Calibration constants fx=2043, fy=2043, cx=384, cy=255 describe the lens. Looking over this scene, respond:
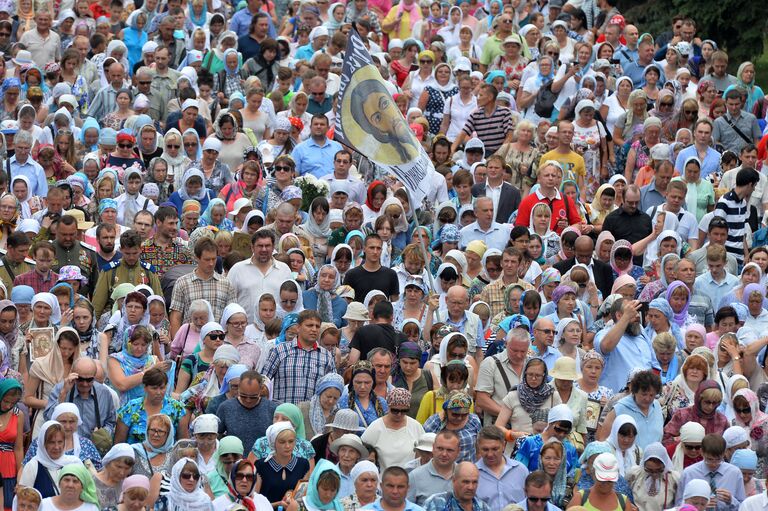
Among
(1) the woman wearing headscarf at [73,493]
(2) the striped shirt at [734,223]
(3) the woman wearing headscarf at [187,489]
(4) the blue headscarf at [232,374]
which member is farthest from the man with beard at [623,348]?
(1) the woman wearing headscarf at [73,493]

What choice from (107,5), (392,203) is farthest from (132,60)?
(392,203)

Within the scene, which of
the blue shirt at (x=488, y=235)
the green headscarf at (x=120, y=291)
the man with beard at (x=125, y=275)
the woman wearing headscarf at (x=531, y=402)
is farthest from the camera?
the blue shirt at (x=488, y=235)

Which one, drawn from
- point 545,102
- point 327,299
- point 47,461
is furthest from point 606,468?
point 545,102

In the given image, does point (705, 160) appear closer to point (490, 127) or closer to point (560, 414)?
point (490, 127)

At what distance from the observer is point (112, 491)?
14898 millimetres

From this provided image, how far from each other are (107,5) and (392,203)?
30.6 feet

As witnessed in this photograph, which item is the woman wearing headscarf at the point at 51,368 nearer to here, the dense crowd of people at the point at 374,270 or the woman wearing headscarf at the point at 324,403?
the dense crowd of people at the point at 374,270

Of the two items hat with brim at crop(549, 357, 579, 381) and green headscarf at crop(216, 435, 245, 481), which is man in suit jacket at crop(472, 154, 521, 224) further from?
green headscarf at crop(216, 435, 245, 481)

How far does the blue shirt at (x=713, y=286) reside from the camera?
766 inches

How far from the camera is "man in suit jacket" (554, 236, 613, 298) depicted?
64.0 ft

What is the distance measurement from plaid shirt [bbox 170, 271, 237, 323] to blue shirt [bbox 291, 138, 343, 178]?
4158 mm

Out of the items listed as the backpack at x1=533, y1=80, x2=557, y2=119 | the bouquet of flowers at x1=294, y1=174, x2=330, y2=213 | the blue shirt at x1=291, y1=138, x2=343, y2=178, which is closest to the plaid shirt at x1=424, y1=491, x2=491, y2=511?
the bouquet of flowers at x1=294, y1=174, x2=330, y2=213

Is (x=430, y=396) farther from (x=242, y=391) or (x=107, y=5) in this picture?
(x=107, y=5)

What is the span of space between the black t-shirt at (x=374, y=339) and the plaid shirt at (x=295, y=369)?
1.23ft
